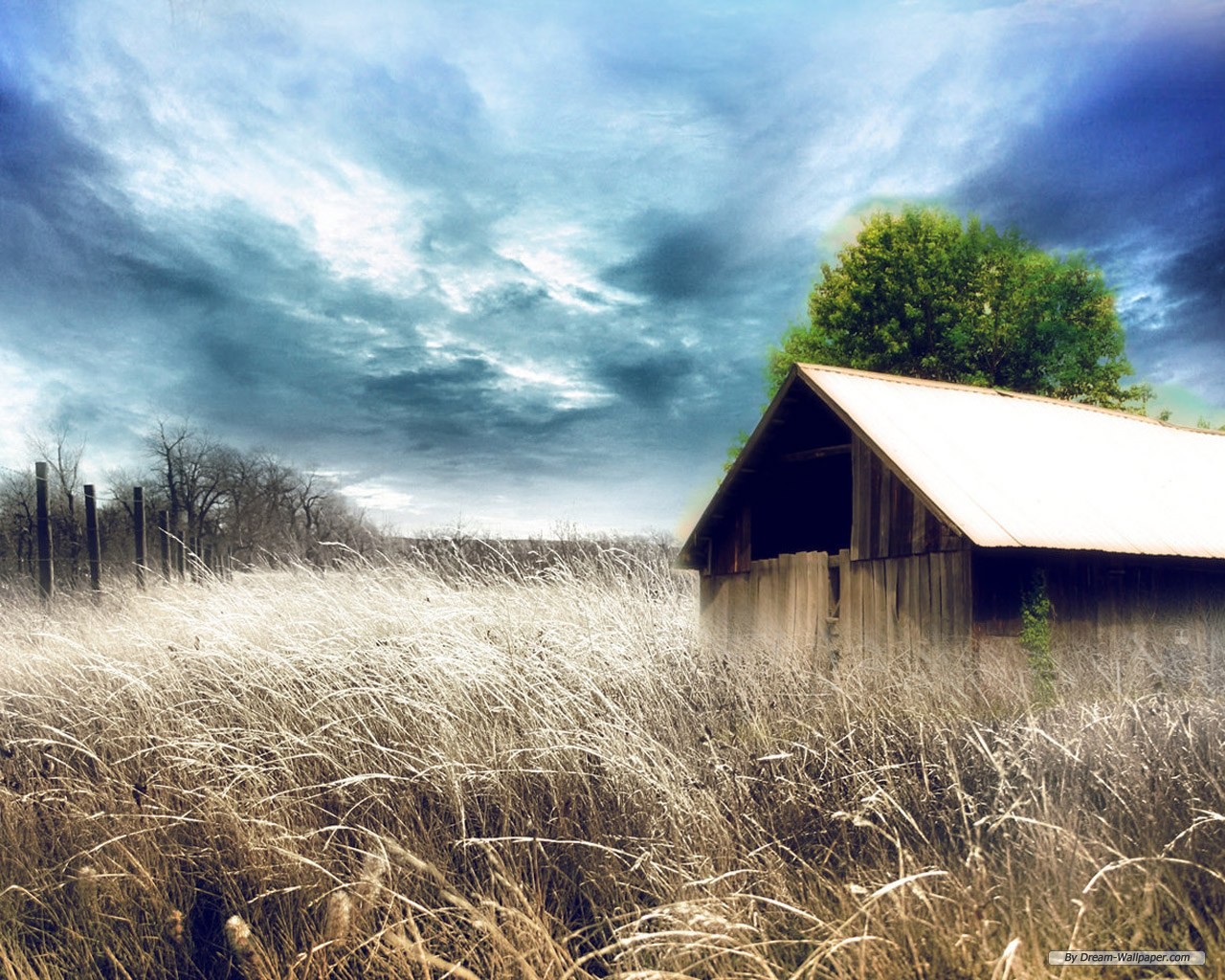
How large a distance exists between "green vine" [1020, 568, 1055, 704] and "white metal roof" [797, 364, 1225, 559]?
0.54 m

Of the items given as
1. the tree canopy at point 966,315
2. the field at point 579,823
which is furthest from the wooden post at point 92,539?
the tree canopy at point 966,315

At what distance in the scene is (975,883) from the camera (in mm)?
3941

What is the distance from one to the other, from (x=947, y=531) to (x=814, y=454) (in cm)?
206

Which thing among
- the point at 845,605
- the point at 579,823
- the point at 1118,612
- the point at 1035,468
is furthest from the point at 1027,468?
the point at 579,823

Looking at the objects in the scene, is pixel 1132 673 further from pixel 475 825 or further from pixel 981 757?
pixel 475 825

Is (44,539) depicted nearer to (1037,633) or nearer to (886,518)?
(886,518)

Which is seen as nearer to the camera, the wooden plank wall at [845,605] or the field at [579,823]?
the field at [579,823]

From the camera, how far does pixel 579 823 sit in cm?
550

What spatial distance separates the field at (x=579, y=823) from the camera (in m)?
3.97

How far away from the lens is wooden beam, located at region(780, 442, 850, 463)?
10441mm

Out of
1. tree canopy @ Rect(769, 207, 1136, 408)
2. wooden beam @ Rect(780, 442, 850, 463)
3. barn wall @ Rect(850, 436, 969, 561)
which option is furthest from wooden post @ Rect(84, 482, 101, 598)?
tree canopy @ Rect(769, 207, 1136, 408)

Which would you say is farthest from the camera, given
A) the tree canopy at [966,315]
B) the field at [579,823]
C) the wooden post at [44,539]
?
the tree canopy at [966,315]

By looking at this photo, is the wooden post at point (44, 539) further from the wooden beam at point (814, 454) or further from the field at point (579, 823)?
the wooden beam at point (814, 454)

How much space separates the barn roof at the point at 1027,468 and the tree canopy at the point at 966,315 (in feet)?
41.7
